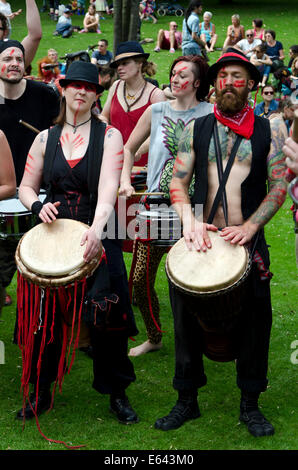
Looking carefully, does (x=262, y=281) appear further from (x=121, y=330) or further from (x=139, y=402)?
(x=139, y=402)

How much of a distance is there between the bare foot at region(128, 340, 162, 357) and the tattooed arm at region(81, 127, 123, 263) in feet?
5.38

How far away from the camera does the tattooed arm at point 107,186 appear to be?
3.94 meters

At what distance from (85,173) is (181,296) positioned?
969mm

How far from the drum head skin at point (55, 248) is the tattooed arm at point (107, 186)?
7cm

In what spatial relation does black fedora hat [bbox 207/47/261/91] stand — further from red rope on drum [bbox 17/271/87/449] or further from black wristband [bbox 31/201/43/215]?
red rope on drum [bbox 17/271/87/449]

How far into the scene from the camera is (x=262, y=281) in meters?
3.98

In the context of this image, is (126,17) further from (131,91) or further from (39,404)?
(39,404)

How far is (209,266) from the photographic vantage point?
379cm

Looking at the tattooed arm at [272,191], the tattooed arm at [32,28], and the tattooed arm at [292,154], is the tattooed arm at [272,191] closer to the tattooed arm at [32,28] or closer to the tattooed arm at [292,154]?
the tattooed arm at [292,154]

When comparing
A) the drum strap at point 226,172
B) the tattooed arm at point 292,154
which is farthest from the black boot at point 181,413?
the tattooed arm at point 292,154

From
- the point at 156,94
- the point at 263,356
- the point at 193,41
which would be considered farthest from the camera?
the point at 193,41

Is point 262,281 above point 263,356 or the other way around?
above

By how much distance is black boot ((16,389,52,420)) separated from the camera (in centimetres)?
438

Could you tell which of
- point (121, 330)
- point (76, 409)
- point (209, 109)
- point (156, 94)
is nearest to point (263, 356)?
point (121, 330)
